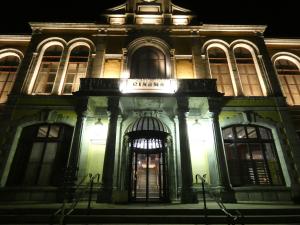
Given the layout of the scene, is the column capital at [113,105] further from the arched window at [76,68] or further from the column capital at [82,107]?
the arched window at [76,68]

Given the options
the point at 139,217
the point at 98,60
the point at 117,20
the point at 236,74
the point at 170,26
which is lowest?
the point at 139,217

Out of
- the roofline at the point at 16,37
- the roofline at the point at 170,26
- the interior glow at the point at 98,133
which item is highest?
the roofline at the point at 170,26

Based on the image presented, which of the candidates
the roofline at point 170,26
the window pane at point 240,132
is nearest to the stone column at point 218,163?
the window pane at point 240,132

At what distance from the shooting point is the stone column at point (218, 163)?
10359mm

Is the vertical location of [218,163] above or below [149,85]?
below

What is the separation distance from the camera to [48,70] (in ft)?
48.5

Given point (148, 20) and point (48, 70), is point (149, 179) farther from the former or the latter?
point (148, 20)

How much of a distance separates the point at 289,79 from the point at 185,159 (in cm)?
1017

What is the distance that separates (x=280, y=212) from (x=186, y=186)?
3806 mm

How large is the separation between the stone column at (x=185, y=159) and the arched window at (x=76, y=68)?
6.82m

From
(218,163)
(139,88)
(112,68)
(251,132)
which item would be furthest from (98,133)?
(251,132)

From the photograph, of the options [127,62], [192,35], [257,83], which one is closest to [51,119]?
[127,62]

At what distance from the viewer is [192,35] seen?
15766mm

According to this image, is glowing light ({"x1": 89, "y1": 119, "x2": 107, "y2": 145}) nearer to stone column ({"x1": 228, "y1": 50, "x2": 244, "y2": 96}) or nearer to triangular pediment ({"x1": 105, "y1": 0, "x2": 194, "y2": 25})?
triangular pediment ({"x1": 105, "y1": 0, "x2": 194, "y2": 25})
